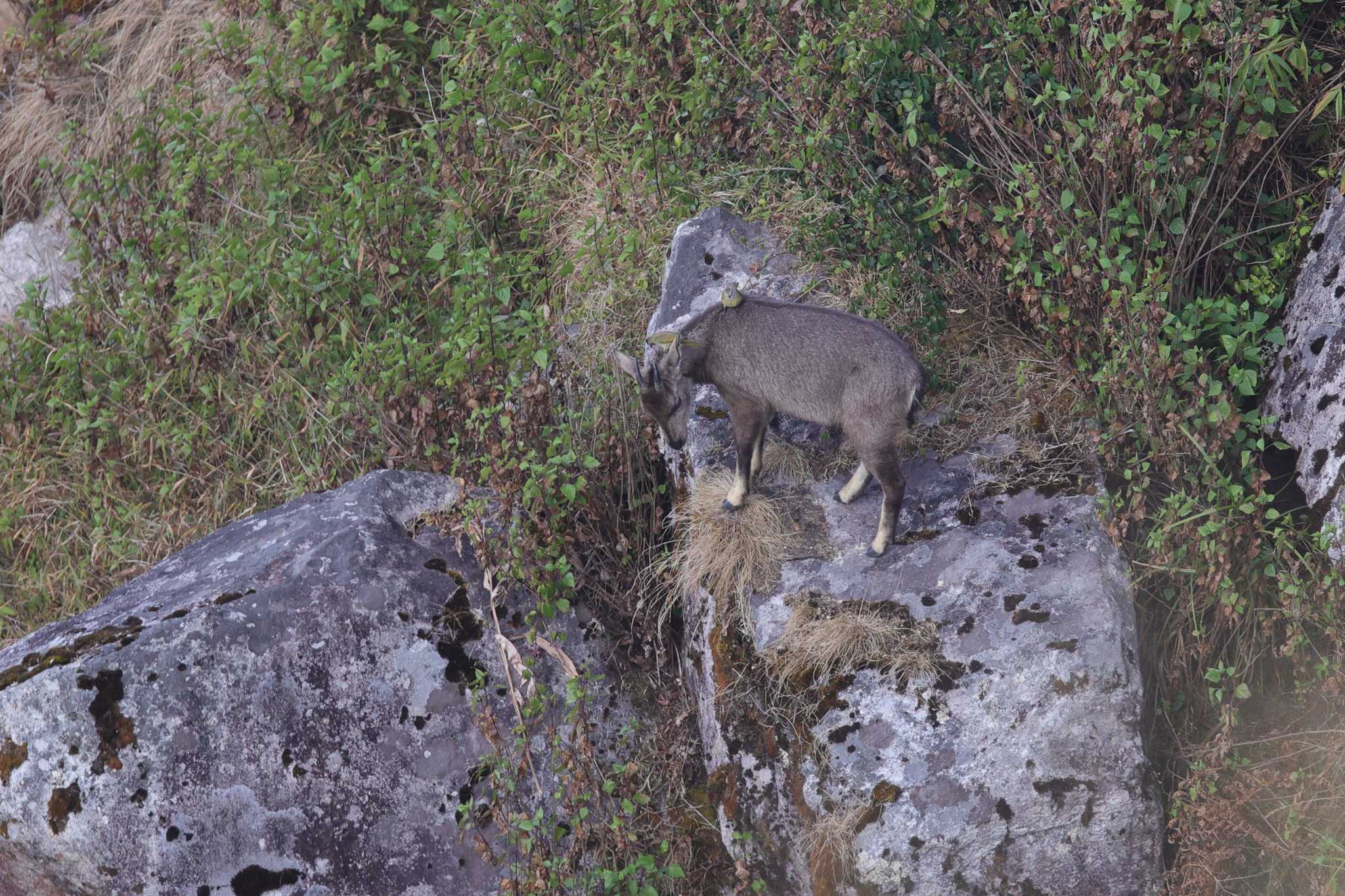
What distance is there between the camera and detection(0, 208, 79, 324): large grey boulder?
8.84 meters

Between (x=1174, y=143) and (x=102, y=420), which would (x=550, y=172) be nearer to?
(x=102, y=420)

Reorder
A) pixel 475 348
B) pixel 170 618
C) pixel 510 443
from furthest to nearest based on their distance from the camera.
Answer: pixel 475 348, pixel 510 443, pixel 170 618

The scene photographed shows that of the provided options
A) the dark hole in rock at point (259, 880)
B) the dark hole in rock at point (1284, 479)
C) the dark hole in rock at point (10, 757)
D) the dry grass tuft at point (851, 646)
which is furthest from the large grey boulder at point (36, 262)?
the dark hole in rock at point (1284, 479)

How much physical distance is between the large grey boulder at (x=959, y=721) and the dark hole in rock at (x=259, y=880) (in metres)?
1.82

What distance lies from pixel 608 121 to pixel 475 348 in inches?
85.1

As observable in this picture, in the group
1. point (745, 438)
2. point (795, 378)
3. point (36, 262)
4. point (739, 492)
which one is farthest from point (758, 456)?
point (36, 262)

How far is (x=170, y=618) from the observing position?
15.8 ft

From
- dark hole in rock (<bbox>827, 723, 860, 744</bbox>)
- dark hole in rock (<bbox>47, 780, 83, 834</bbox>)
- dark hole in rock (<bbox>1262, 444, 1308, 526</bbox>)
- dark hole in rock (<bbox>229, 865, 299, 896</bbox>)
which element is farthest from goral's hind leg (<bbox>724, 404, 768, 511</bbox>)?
dark hole in rock (<bbox>47, 780, 83, 834</bbox>)

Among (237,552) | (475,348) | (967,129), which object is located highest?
(967,129)

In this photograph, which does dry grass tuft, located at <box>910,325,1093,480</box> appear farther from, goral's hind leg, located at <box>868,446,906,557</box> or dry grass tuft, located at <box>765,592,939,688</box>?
dry grass tuft, located at <box>765,592,939,688</box>

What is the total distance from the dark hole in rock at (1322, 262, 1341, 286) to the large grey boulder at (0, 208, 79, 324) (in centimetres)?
843

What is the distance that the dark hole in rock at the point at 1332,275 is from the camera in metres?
4.92

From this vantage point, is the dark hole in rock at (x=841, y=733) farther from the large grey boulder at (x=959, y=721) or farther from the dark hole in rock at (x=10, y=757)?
the dark hole in rock at (x=10, y=757)

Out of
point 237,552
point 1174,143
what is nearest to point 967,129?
point 1174,143
